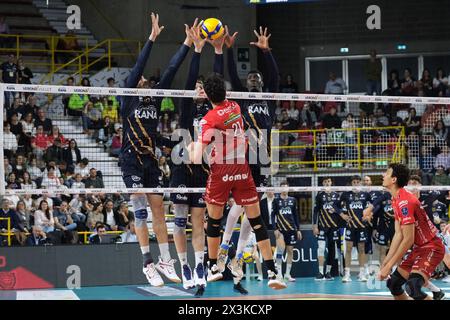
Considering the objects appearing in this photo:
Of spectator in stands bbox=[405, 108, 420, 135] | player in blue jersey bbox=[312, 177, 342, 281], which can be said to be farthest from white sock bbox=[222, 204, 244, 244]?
spectator in stands bbox=[405, 108, 420, 135]

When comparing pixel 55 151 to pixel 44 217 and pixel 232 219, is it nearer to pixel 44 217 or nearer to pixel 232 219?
pixel 44 217

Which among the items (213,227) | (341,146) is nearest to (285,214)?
(341,146)

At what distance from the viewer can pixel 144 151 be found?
1304 cm

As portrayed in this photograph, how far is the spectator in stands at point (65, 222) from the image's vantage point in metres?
22.3

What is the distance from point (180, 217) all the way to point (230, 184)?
6.42 feet

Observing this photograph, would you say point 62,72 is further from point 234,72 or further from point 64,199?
point 234,72

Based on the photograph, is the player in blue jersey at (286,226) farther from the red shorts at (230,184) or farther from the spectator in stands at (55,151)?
the red shorts at (230,184)

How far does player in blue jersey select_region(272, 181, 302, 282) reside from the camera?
23547mm

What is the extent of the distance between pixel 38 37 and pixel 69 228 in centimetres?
945

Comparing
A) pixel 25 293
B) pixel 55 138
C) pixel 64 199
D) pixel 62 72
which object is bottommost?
pixel 25 293

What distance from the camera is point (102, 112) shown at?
82.4ft

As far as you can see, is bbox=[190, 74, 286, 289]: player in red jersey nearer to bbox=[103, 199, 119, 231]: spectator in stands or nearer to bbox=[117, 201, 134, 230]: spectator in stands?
bbox=[117, 201, 134, 230]: spectator in stands

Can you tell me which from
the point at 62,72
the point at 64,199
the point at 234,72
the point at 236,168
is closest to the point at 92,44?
the point at 62,72

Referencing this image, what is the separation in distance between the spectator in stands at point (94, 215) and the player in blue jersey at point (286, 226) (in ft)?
15.2
